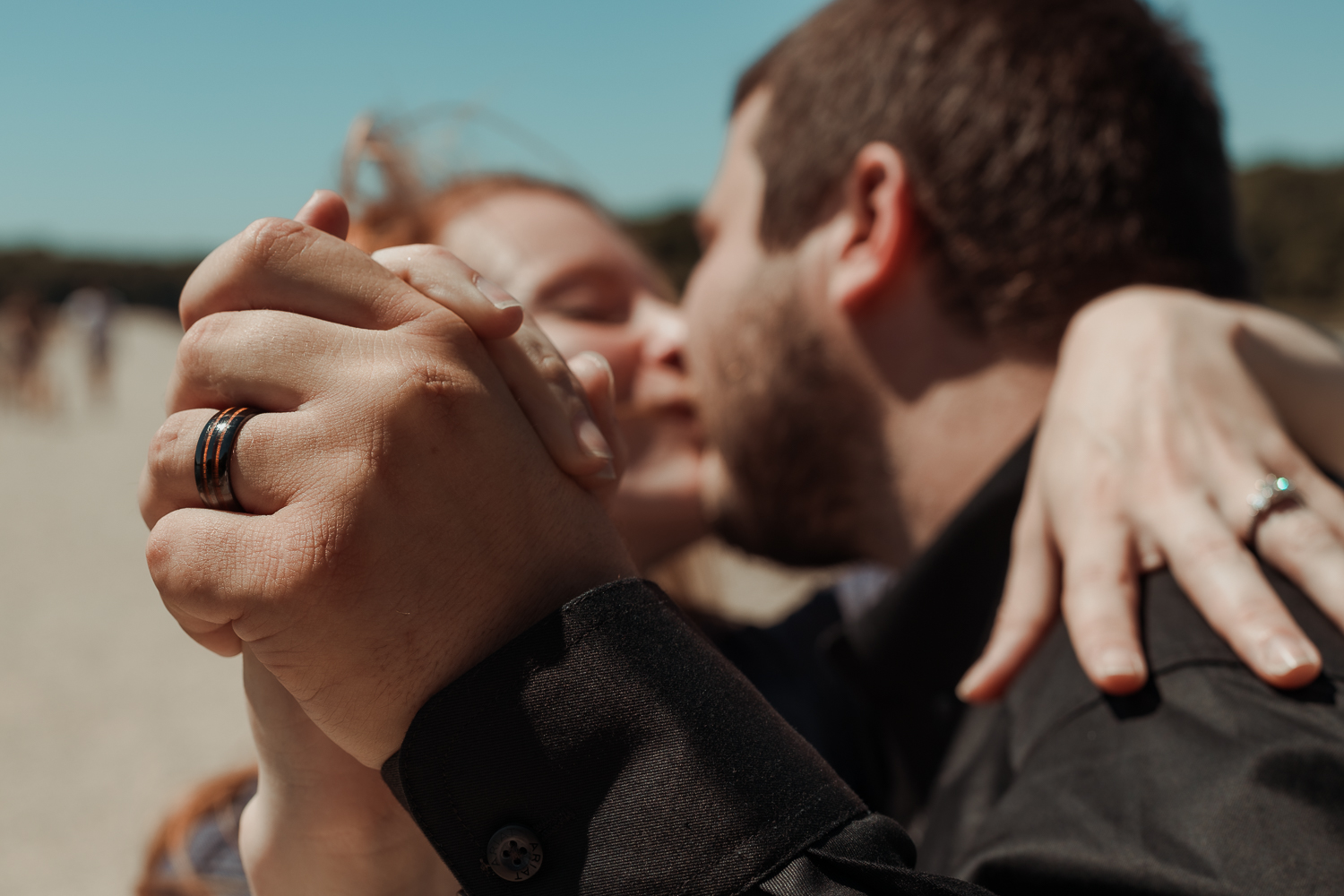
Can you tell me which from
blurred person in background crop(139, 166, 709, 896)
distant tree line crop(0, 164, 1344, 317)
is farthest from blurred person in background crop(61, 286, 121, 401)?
blurred person in background crop(139, 166, 709, 896)

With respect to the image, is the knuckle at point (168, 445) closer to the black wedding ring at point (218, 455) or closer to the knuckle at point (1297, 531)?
the black wedding ring at point (218, 455)

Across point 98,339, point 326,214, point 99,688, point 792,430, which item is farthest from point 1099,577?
point 98,339

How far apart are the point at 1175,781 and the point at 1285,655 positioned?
0.72 feet

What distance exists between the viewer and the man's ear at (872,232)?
87.2 inches

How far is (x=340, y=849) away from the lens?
1.10 m

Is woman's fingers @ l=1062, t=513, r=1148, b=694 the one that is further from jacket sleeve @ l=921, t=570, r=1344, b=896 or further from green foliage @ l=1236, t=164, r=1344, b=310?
green foliage @ l=1236, t=164, r=1344, b=310

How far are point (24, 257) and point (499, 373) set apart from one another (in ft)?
201

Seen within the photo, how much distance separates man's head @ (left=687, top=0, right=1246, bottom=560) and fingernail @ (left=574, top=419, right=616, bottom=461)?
4.32 feet

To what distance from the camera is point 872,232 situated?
7.41 ft

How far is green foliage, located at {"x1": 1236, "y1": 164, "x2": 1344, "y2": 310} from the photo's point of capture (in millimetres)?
28062

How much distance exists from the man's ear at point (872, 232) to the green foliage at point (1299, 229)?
30.4 m

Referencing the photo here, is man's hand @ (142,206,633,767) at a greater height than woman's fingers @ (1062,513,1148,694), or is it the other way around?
man's hand @ (142,206,633,767)

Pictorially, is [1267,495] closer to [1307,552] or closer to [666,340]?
[1307,552]

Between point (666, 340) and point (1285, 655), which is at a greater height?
point (666, 340)
